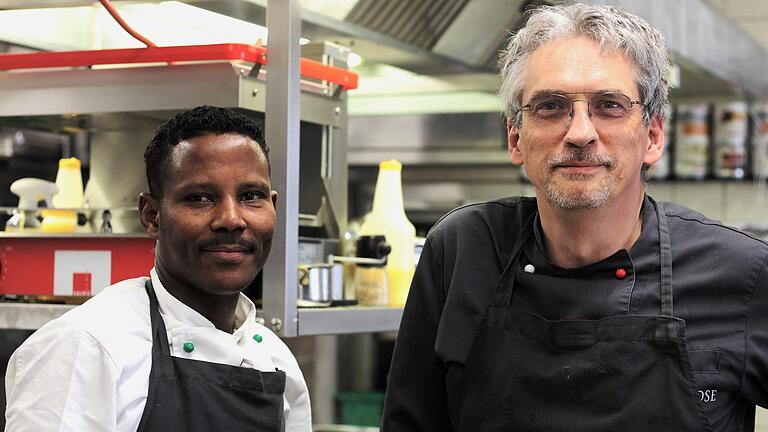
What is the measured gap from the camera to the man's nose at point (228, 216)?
1369 millimetres

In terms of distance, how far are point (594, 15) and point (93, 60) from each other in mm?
1032

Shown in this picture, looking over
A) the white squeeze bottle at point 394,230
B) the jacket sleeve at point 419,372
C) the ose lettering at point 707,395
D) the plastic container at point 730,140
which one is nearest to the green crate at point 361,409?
the plastic container at point 730,140

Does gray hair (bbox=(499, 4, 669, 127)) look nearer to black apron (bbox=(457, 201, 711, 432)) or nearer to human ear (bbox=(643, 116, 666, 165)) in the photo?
human ear (bbox=(643, 116, 666, 165))

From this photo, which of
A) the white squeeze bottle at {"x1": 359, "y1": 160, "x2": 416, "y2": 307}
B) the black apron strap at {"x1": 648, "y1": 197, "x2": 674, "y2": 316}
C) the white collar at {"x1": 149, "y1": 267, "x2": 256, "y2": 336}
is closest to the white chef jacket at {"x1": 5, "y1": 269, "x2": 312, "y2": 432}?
the white collar at {"x1": 149, "y1": 267, "x2": 256, "y2": 336}

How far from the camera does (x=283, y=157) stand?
1868 millimetres

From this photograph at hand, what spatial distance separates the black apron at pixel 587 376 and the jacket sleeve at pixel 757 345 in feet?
0.26

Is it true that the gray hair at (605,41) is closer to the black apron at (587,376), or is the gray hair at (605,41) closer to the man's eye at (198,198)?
the black apron at (587,376)

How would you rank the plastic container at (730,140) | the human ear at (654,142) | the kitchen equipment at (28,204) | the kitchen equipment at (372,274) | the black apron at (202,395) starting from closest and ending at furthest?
the black apron at (202,395), the human ear at (654,142), the kitchen equipment at (28,204), the kitchen equipment at (372,274), the plastic container at (730,140)

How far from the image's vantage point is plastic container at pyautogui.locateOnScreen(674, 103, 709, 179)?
413cm

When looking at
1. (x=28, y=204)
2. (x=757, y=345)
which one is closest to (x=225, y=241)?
(x=757, y=345)

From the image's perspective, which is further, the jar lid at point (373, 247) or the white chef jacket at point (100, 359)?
the jar lid at point (373, 247)

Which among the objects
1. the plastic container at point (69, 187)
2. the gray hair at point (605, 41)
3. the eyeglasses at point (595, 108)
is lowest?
the plastic container at point (69, 187)

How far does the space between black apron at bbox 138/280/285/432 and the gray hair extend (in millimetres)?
517

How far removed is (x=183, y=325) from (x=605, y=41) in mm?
672
